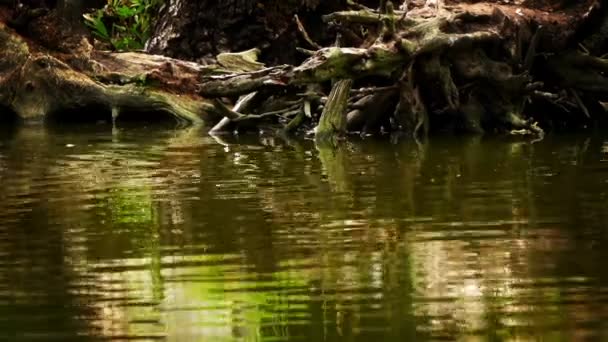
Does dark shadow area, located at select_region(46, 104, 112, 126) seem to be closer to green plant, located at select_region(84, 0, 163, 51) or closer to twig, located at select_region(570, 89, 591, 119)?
green plant, located at select_region(84, 0, 163, 51)

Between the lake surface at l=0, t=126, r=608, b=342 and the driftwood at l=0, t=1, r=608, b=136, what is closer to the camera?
the lake surface at l=0, t=126, r=608, b=342

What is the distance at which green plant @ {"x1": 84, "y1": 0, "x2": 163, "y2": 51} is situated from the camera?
891 inches

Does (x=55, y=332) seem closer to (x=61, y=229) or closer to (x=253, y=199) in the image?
(x=61, y=229)

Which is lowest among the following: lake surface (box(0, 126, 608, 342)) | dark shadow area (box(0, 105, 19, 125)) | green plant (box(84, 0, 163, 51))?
dark shadow area (box(0, 105, 19, 125))

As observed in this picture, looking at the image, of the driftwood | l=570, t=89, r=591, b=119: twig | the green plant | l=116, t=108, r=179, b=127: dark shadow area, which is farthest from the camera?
the green plant

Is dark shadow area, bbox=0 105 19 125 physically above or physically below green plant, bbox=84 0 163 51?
below

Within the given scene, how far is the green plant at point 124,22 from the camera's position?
74.3ft

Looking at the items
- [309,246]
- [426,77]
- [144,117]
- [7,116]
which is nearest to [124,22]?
[7,116]

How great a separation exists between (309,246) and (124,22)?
17067mm

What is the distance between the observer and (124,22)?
77.8 feet

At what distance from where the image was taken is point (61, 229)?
8.25m

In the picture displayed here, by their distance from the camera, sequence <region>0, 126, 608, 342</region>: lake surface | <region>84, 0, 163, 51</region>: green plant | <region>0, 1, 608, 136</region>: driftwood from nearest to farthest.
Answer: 1. <region>0, 126, 608, 342</region>: lake surface
2. <region>0, 1, 608, 136</region>: driftwood
3. <region>84, 0, 163, 51</region>: green plant

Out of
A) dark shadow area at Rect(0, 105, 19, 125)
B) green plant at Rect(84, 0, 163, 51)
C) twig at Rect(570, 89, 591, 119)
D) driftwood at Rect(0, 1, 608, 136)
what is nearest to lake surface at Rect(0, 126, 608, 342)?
driftwood at Rect(0, 1, 608, 136)

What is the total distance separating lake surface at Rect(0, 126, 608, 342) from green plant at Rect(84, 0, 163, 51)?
9936mm
